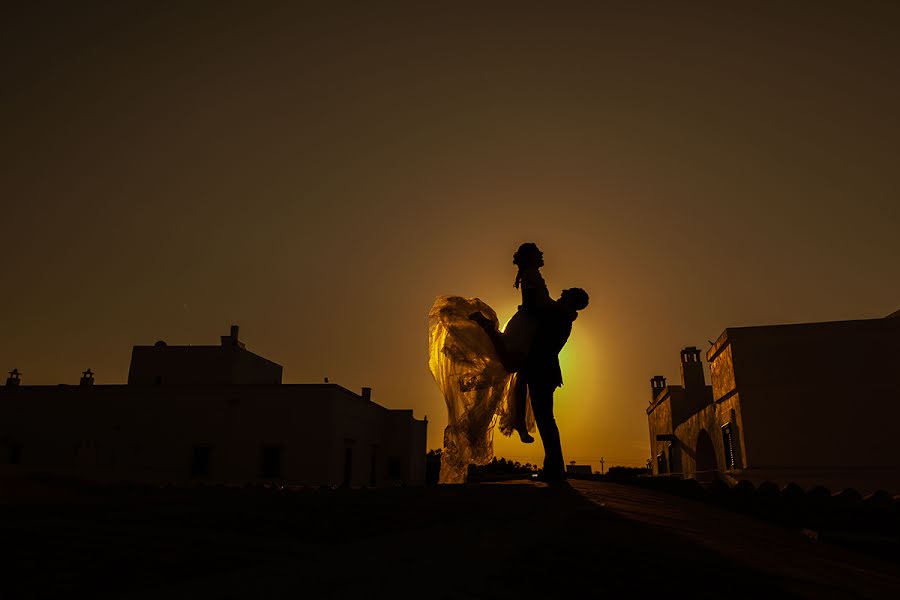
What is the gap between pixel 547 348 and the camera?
243 inches

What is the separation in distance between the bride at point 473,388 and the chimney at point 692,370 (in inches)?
886

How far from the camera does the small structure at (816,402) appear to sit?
47.4 ft

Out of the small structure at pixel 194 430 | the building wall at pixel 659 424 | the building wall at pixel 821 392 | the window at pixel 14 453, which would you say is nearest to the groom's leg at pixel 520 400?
the building wall at pixel 821 392

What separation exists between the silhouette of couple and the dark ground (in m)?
4.02

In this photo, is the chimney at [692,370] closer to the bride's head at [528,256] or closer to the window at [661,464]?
the window at [661,464]

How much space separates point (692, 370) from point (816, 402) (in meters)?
12.3

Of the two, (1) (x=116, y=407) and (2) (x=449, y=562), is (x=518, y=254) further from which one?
(1) (x=116, y=407)

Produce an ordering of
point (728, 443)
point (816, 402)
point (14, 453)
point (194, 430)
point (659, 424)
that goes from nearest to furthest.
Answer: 1. point (816, 402)
2. point (728, 443)
3. point (194, 430)
4. point (14, 453)
5. point (659, 424)

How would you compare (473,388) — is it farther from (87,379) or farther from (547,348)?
(87,379)

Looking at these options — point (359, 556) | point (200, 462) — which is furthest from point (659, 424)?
point (359, 556)

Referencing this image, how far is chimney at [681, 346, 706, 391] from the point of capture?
2711 centimetres

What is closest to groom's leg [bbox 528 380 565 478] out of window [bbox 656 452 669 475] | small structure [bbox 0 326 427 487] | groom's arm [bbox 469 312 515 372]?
groom's arm [bbox 469 312 515 372]

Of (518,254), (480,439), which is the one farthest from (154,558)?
(480,439)

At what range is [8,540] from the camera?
947mm
